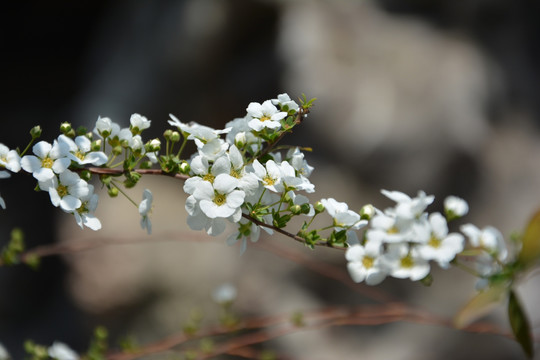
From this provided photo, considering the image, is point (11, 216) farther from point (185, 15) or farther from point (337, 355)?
point (337, 355)

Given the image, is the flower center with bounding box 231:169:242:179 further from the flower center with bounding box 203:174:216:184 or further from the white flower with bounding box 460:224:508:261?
the white flower with bounding box 460:224:508:261

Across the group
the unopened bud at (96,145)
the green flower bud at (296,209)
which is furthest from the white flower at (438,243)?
the unopened bud at (96,145)

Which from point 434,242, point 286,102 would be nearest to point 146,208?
point 286,102

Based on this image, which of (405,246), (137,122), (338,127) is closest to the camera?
(405,246)

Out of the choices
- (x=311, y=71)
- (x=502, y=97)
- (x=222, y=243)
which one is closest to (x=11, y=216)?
(x=222, y=243)

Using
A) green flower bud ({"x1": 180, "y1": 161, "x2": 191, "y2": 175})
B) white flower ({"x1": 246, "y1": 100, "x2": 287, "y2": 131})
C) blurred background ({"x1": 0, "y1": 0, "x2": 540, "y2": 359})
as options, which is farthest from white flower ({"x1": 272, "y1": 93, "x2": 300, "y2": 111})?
blurred background ({"x1": 0, "y1": 0, "x2": 540, "y2": 359})

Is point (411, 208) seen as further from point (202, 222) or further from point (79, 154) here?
point (79, 154)

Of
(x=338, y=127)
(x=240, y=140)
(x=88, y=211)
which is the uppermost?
(x=240, y=140)
